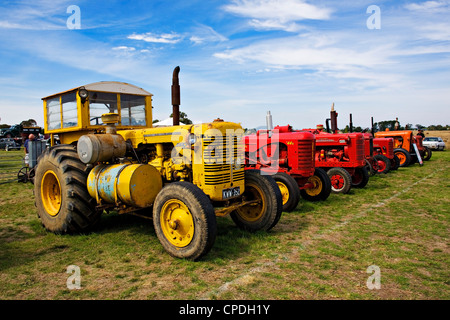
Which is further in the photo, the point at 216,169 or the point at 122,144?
the point at 122,144

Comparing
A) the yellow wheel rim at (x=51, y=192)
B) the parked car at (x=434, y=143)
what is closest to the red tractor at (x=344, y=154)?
the yellow wheel rim at (x=51, y=192)

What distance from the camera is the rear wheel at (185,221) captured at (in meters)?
3.63

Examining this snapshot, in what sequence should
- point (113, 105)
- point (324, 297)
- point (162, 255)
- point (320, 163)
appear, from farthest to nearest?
point (320, 163) < point (113, 105) < point (162, 255) < point (324, 297)

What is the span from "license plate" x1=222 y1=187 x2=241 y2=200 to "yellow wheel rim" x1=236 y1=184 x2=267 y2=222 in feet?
1.24

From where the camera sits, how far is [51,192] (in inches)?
215

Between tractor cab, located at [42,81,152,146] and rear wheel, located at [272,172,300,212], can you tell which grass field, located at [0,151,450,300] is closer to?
rear wheel, located at [272,172,300,212]

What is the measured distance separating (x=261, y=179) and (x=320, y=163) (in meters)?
5.15

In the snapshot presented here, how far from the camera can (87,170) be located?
5.04 meters

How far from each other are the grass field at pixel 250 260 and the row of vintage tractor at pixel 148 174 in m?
0.31

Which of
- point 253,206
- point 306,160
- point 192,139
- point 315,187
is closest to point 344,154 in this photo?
point 315,187

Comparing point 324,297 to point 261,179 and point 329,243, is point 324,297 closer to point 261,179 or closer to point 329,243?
point 329,243

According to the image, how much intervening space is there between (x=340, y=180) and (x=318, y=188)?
1349 mm

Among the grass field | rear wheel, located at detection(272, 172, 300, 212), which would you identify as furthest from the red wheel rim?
rear wheel, located at detection(272, 172, 300, 212)

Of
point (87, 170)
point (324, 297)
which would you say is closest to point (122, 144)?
point (87, 170)
